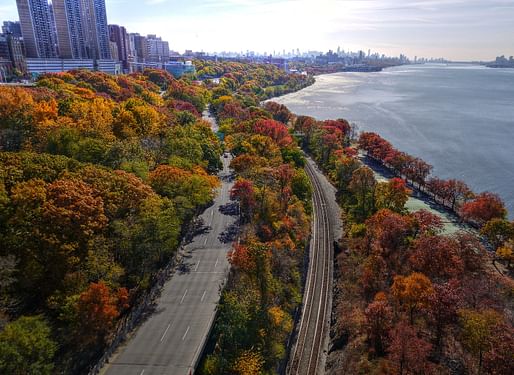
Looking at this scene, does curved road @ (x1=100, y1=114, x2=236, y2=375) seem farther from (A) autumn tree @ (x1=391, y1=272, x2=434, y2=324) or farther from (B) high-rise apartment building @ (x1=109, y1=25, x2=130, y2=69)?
(B) high-rise apartment building @ (x1=109, y1=25, x2=130, y2=69)

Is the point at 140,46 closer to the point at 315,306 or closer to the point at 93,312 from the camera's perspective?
the point at 315,306

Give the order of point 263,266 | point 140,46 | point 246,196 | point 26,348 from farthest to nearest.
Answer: point 140,46 < point 246,196 < point 263,266 < point 26,348

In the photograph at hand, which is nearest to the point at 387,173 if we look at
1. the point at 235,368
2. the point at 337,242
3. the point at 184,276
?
the point at 337,242

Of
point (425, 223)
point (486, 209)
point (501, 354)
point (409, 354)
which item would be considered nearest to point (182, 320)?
point (409, 354)

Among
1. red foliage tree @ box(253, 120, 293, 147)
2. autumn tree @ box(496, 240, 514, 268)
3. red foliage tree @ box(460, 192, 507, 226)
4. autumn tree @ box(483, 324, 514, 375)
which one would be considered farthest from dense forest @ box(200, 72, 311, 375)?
red foliage tree @ box(460, 192, 507, 226)

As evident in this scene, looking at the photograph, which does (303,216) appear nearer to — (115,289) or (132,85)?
(115,289)

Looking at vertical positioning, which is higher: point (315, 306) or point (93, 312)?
point (93, 312)

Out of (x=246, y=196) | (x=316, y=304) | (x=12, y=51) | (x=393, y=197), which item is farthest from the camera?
(x=12, y=51)
